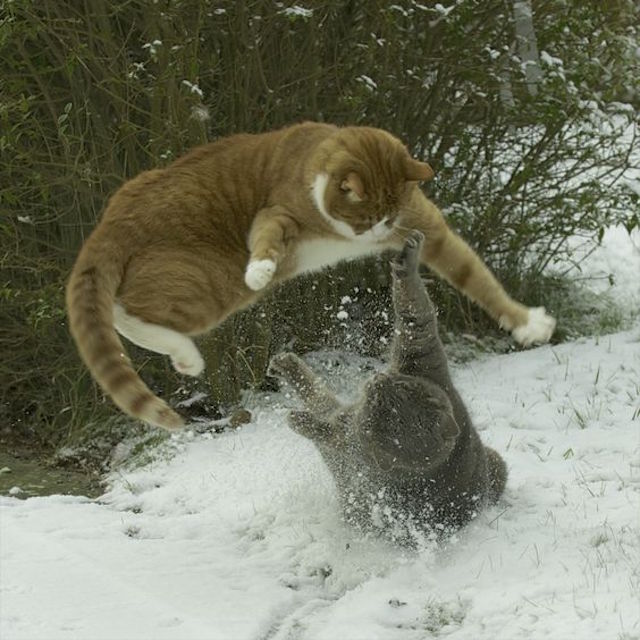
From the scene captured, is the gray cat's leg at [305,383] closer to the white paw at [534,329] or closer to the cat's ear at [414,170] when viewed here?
the white paw at [534,329]

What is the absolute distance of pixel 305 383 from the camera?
4.52 metres

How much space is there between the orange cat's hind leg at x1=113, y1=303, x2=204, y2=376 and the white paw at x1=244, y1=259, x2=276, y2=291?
1.08 feet

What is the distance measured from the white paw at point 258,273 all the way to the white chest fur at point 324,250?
429mm

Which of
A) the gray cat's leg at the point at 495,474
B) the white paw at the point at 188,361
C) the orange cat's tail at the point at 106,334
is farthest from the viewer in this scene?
the gray cat's leg at the point at 495,474

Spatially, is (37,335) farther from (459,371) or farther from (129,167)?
(459,371)

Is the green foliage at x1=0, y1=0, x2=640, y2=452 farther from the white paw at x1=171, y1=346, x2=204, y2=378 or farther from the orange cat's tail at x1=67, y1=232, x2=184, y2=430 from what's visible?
the white paw at x1=171, y1=346, x2=204, y2=378

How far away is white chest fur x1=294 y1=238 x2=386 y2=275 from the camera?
152 inches

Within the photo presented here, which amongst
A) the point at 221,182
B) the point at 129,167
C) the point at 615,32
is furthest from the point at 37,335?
the point at 615,32

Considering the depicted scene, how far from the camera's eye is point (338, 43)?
6.30m

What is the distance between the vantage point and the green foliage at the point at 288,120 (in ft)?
18.5

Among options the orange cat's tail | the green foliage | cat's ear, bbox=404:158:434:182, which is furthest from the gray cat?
the green foliage

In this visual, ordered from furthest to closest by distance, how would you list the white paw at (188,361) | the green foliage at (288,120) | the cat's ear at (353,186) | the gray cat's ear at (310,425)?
the green foliage at (288,120) → the gray cat's ear at (310,425) → the cat's ear at (353,186) → the white paw at (188,361)

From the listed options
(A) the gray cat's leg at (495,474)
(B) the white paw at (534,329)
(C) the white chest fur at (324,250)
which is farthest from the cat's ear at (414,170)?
(A) the gray cat's leg at (495,474)

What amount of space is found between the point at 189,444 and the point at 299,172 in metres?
2.36
